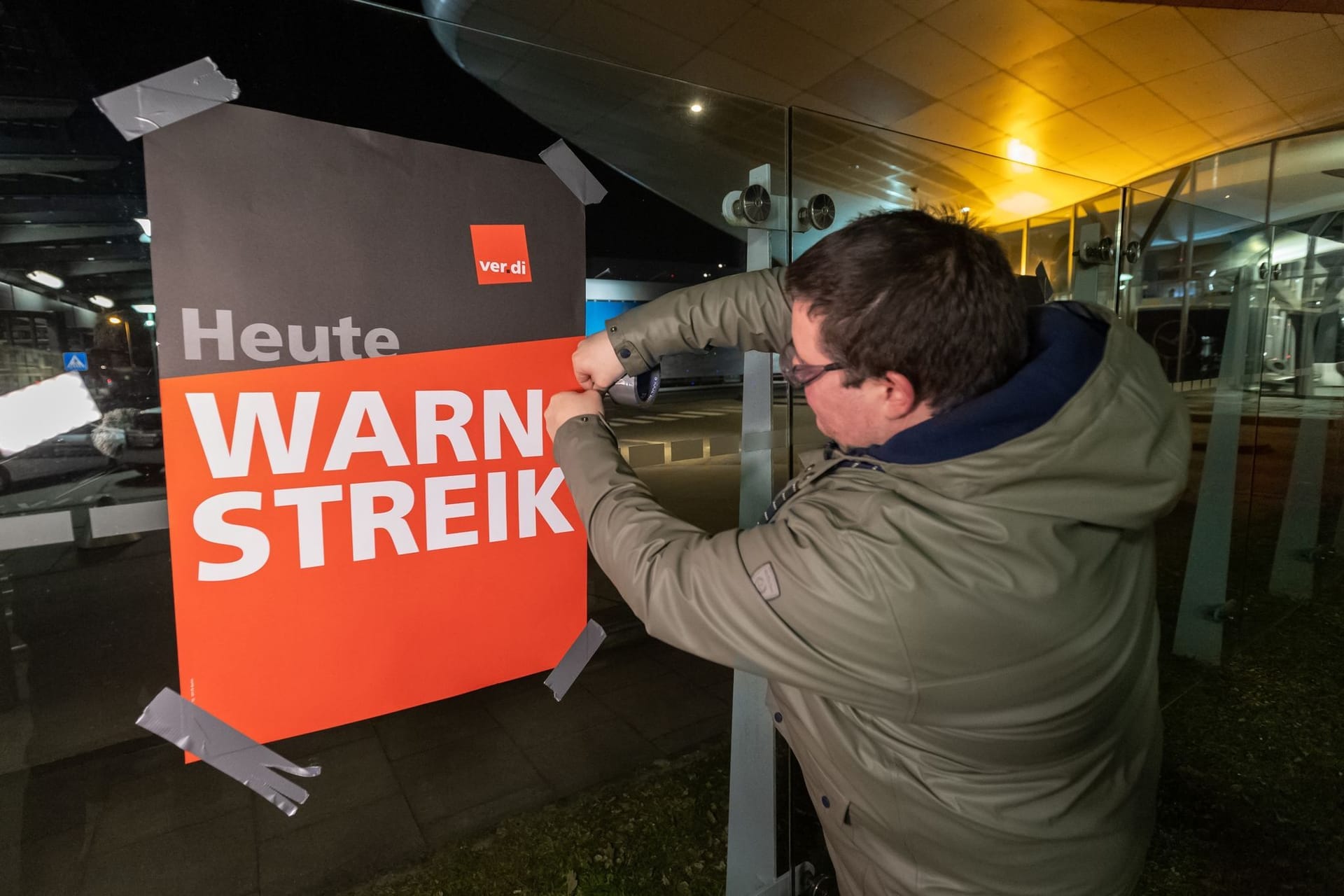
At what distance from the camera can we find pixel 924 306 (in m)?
0.91

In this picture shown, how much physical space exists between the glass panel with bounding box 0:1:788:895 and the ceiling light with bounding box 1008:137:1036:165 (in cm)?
533

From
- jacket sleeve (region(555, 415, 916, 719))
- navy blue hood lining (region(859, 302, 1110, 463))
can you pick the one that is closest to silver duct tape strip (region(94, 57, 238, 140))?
A: jacket sleeve (region(555, 415, 916, 719))

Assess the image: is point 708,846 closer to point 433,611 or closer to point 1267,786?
point 433,611

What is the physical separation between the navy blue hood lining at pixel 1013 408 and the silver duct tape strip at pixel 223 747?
1.40m

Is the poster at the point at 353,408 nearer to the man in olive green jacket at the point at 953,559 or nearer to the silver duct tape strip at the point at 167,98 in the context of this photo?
the silver duct tape strip at the point at 167,98

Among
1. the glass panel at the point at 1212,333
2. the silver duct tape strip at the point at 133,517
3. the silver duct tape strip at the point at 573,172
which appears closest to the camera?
the silver duct tape strip at the point at 133,517

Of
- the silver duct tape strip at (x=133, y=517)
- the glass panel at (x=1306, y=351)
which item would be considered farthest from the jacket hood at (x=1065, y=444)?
the glass panel at (x=1306, y=351)

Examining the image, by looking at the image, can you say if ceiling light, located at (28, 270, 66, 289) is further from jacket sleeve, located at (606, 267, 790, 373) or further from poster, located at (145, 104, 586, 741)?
jacket sleeve, located at (606, 267, 790, 373)

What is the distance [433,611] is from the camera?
1538 mm

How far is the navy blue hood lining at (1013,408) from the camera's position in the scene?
0.88m

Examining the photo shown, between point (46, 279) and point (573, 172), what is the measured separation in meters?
1.04

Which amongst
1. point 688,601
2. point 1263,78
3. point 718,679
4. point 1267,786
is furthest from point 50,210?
point 1263,78

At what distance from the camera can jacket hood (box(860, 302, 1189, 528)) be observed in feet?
2.84

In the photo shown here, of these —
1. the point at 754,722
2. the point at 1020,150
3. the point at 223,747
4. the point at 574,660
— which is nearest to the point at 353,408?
the point at 223,747
